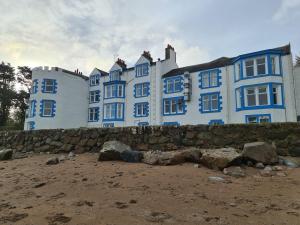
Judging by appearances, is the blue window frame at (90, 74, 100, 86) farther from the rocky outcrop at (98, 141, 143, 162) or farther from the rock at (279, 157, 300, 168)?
the rock at (279, 157, 300, 168)

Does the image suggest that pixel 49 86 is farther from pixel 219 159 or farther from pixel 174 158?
pixel 219 159

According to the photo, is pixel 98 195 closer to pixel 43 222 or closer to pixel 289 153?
pixel 43 222

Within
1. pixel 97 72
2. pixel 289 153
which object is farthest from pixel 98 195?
pixel 97 72

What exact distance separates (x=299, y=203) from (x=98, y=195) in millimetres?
3989

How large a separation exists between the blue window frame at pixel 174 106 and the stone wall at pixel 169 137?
18521 millimetres

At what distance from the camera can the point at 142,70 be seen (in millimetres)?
32719

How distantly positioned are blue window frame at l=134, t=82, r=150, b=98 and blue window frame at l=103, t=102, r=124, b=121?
2.92 meters

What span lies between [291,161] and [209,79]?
2092cm

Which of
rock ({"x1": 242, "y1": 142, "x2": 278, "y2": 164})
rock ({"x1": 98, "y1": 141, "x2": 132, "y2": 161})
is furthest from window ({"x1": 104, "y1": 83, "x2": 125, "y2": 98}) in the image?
rock ({"x1": 242, "y1": 142, "x2": 278, "y2": 164})

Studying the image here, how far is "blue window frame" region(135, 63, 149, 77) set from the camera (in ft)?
106

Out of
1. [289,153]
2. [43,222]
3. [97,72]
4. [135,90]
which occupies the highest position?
[97,72]

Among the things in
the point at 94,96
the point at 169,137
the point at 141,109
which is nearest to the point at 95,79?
the point at 94,96

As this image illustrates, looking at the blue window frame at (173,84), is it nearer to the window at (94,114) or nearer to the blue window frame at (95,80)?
the window at (94,114)

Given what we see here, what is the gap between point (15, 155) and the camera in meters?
12.2
